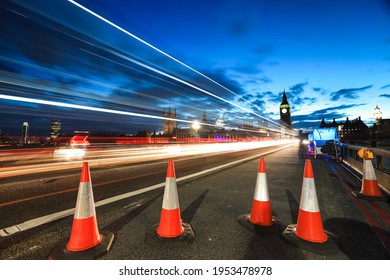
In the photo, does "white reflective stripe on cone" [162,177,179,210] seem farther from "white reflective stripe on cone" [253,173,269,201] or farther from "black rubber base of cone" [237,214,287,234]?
"white reflective stripe on cone" [253,173,269,201]

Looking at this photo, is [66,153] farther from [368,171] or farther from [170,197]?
[368,171]

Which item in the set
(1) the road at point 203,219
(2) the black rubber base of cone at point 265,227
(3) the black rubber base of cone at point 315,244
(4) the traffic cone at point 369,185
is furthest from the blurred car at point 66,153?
(4) the traffic cone at point 369,185

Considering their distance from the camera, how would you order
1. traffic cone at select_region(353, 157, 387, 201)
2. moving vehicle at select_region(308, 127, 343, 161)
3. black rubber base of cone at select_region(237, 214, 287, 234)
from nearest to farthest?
black rubber base of cone at select_region(237, 214, 287, 234), traffic cone at select_region(353, 157, 387, 201), moving vehicle at select_region(308, 127, 343, 161)

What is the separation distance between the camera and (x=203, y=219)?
3.76 m

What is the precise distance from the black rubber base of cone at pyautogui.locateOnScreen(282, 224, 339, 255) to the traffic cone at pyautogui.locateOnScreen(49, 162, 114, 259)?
7.93 ft

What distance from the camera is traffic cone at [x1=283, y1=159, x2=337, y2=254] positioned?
9.32 feet

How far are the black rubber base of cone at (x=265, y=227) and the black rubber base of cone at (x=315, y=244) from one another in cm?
17

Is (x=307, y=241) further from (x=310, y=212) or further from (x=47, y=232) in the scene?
(x=47, y=232)

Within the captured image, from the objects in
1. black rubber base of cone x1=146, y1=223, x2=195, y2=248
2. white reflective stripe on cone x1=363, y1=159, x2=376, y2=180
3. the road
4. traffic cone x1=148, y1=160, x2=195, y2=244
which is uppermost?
white reflective stripe on cone x1=363, y1=159, x2=376, y2=180

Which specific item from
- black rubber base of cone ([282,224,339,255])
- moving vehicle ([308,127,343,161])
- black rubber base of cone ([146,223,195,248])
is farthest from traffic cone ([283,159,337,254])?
moving vehicle ([308,127,343,161])

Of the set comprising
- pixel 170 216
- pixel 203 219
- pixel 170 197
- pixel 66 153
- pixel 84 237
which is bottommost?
pixel 203 219

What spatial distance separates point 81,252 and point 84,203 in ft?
1.91

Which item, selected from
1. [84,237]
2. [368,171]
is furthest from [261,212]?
[368,171]
